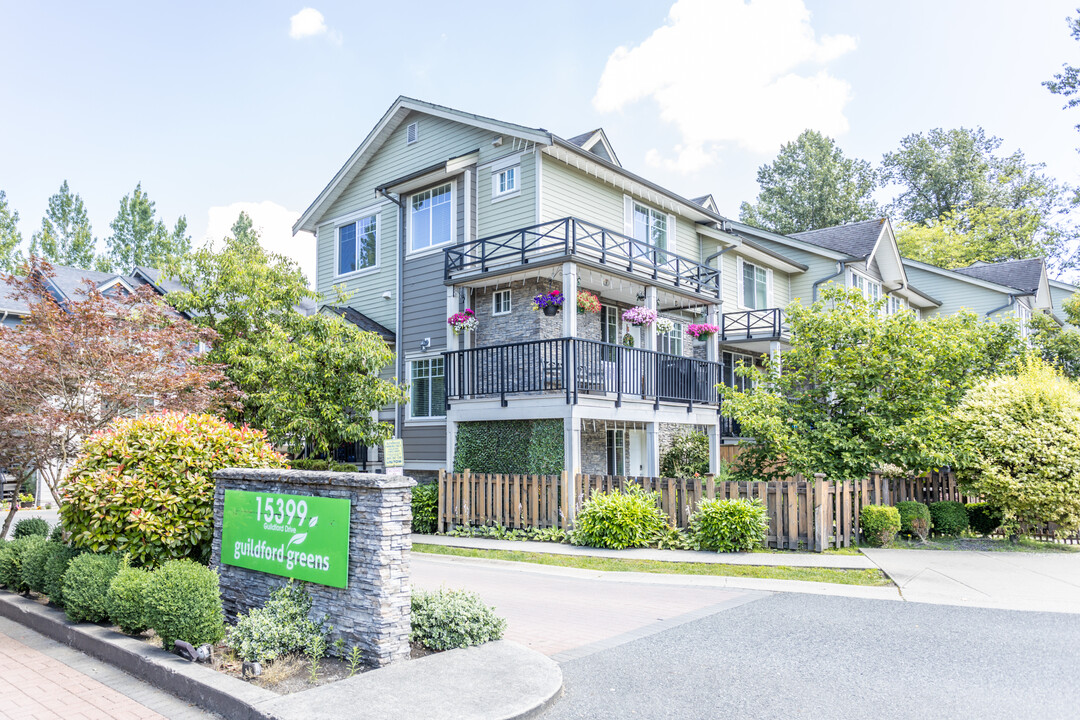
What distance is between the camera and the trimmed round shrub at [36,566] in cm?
817

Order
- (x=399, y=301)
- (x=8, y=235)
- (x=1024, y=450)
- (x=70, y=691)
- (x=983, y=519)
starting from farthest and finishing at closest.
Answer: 1. (x=8, y=235)
2. (x=399, y=301)
3. (x=983, y=519)
4. (x=1024, y=450)
5. (x=70, y=691)

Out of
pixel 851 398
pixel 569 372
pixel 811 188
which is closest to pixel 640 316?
pixel 569 372

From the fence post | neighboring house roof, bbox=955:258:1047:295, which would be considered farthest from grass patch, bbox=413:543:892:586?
neighboring house roof, bbox=955:258:1047:295

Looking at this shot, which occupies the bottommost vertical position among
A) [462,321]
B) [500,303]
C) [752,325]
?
[462,321]

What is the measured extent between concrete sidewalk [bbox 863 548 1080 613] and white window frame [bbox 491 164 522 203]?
10994 mm

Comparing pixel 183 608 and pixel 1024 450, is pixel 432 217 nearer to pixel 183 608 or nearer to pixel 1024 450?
pixel 1024 450

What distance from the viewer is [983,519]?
14742mm

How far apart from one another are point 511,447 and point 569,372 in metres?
2.55

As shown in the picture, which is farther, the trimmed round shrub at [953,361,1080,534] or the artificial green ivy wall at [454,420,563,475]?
the artificial green ivy wall at [454,420,563,475]

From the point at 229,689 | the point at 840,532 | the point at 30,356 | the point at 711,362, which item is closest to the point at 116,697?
the point at 229,689

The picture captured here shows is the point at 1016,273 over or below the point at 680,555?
over

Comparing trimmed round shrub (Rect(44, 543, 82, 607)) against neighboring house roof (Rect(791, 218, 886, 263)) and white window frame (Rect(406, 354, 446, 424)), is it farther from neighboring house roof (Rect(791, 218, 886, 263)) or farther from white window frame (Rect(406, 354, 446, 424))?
neighboring house roof (Rect(791, 218, 886, 263))

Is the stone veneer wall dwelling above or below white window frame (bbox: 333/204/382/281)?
below

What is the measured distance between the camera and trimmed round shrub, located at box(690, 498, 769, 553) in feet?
40.5
